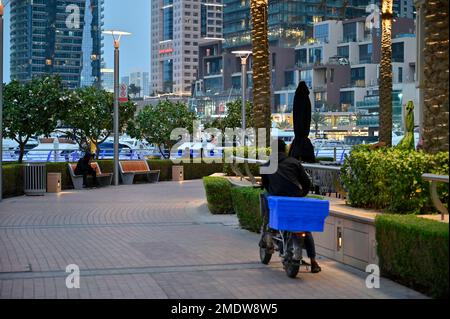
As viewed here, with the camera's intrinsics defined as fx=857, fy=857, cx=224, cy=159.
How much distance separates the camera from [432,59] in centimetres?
1188

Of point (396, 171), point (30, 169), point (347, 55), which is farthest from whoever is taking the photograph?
point (347, 55)

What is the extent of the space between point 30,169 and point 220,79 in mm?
134056

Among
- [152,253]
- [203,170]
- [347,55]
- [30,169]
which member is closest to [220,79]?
[347,55]

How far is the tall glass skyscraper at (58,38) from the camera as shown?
151 metres

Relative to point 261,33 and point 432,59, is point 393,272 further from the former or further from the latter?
point 261,33

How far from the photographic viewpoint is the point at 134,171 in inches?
1309

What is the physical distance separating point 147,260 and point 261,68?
11297 millimetres

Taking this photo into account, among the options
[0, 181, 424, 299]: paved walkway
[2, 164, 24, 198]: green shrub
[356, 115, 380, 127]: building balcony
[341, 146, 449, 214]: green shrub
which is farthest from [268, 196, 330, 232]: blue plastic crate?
[356, 115, 380, 127]: building balcony

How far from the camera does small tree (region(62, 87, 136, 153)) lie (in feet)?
120

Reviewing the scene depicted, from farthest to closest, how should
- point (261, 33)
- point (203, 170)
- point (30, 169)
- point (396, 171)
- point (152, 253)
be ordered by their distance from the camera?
point (203, 170)
point (30, 169)
point (261, 33)
point (152, 253)
point (396, 171)

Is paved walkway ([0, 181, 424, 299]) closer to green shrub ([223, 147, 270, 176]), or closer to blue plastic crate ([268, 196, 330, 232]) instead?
blue plastic crate ([268, 196, 330, 232])

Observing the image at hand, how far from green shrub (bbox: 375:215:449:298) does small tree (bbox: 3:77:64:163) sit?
2126 centimetres

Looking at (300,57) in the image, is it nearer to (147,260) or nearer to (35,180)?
(35,180)

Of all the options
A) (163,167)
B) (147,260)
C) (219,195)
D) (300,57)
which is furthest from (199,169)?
(300,57)
